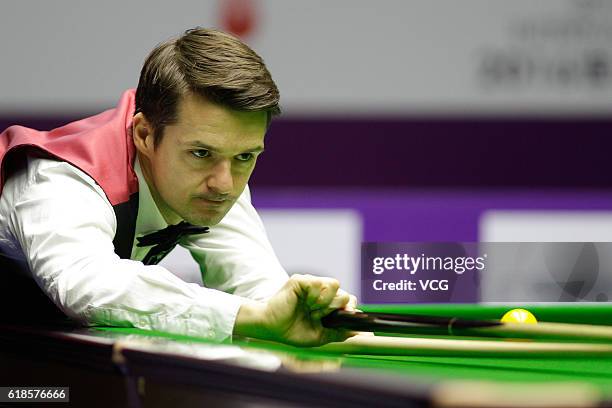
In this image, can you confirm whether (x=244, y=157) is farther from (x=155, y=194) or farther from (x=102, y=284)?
(x=102, y=284)

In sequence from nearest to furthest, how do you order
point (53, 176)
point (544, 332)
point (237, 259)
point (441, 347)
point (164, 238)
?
point (544, 332) < point (441, 347) < point (53, 176) < point (164, 238) < point (237, 259)

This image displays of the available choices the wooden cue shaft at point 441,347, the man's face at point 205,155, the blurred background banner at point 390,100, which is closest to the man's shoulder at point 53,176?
the man's face at point 205,155

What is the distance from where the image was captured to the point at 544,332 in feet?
5.48

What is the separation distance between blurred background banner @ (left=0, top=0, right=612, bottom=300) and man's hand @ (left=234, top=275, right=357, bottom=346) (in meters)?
2.90

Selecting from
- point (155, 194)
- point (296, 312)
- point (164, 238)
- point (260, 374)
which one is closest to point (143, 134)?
point (155, 194)

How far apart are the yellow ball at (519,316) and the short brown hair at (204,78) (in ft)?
2.57

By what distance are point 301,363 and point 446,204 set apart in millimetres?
3591

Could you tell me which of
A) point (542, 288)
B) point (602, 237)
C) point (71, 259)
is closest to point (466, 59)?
point (602, 237)

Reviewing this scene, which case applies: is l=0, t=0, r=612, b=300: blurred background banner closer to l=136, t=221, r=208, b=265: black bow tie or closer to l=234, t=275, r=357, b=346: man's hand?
l=136, t=221, r=208, b=265: black bow tie

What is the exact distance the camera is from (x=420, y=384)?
118cm

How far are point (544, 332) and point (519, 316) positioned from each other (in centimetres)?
91

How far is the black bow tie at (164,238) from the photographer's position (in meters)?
2.44

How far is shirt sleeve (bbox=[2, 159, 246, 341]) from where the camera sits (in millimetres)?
1871

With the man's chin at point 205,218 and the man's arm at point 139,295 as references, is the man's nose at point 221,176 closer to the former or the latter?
the man's chin at point 205,218
